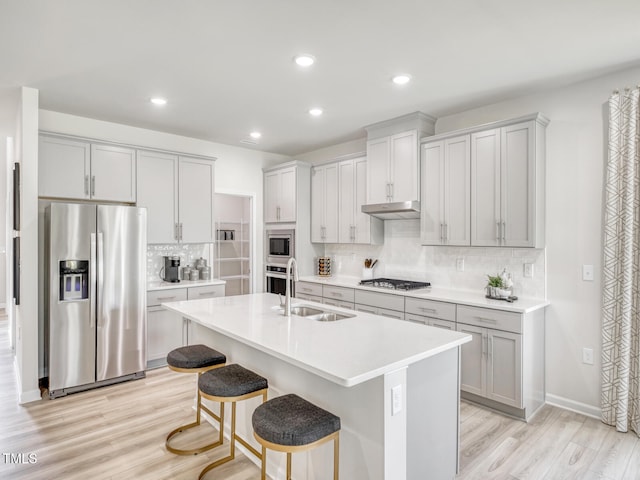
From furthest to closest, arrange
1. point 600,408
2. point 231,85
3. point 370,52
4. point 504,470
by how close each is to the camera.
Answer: point 231,85 < point 600,408 < point 370,52 < point 504,470

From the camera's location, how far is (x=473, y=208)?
3492mm

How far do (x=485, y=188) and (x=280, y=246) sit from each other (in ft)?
9.30

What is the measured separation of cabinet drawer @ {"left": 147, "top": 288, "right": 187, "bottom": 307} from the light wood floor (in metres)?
0.99

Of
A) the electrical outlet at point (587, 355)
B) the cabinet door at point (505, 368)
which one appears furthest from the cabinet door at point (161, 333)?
the electrical outlet at point (587, 355)

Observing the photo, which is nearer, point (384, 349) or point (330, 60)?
point (384, 349)

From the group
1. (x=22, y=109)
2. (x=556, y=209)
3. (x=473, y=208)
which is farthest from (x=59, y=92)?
(x=556, y=209)

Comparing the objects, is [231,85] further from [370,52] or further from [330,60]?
[370,52]

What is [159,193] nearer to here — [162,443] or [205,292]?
[205,292]

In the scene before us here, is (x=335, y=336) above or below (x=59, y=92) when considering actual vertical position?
below

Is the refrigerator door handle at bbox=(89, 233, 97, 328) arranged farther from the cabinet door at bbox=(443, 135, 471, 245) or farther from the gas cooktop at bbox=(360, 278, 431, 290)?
the cabinet door at bbox=(443, 135, 471, 245)

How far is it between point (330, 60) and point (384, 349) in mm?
2021

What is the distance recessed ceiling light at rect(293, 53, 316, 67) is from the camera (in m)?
2.65

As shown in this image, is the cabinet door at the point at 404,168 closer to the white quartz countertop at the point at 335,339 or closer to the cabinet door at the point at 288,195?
the cabinet door at the point at 288,195

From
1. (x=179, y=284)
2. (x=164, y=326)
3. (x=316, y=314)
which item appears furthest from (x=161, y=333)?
(x=316, y=314)
